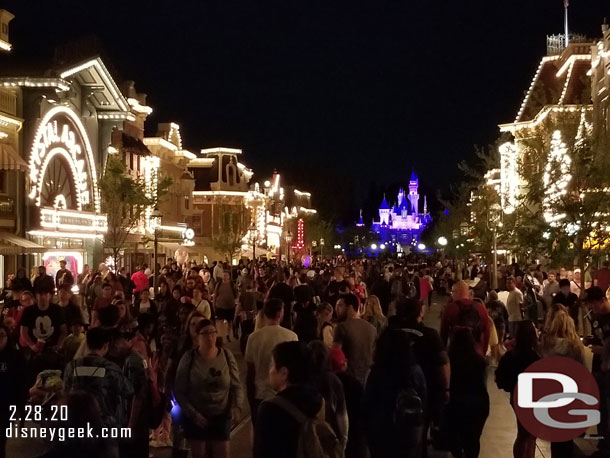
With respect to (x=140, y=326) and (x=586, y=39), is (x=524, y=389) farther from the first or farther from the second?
(x=586, y=39)

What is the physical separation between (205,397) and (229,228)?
1975 inches

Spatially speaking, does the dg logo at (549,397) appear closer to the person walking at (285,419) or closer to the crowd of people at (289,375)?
the crowd of people at (289,375)

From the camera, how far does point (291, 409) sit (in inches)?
187

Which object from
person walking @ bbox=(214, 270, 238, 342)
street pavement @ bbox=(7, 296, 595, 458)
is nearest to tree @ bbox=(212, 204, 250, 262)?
person walking @ bbox=(214, 270, 238, 342)

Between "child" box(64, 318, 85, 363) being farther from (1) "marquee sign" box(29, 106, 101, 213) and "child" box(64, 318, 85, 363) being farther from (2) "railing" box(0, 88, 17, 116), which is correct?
(1) "marquee sign" box(29, 106, 101, 213)

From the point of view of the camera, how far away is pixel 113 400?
6578mm

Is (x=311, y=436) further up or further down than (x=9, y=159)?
further down

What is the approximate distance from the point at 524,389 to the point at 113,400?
12.2ft

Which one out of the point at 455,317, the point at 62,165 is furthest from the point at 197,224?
the point at 455,317

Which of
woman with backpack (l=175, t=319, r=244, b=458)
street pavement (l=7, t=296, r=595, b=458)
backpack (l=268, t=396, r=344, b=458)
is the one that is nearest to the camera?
backpack (l=268, t=396, r=344, b=458)

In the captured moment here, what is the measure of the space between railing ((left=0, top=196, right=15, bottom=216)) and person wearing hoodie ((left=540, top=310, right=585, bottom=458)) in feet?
72.6

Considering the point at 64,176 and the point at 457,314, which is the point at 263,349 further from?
the point at 64,176

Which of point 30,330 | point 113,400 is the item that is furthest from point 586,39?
point 113,400

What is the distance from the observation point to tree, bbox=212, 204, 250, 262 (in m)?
55.5
